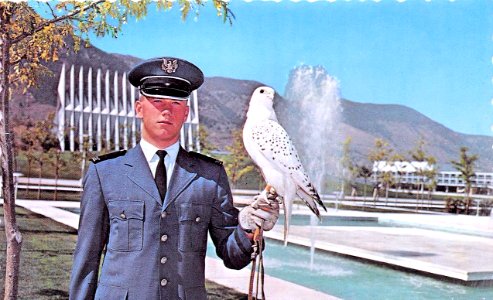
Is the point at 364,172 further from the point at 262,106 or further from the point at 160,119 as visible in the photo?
the point at 160,119

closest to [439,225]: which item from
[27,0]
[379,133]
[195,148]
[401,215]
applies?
[401,215]

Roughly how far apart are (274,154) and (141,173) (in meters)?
0.46

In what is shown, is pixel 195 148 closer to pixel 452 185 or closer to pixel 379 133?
pixel 379 133

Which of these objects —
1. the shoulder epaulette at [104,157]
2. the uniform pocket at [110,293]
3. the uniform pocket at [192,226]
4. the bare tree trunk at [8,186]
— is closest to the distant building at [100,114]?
the bare tree trunk at [8,186]

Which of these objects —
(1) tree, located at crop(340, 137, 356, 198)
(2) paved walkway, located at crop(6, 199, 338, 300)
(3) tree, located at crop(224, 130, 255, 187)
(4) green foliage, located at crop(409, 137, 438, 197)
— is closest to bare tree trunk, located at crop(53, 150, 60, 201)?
(2) paved walkway, located at crop(6, 199, 338, 300)

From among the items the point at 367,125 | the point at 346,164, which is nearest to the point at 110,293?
the point at 367,125

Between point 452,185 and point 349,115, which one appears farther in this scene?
point 452,185

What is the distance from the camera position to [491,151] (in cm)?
434

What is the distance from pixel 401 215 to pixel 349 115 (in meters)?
2.25

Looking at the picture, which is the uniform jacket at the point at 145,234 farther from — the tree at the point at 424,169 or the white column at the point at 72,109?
the tree at the point at 424,169

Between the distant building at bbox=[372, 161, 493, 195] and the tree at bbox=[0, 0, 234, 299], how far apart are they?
8.76ft

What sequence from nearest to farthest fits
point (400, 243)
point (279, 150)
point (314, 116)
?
point (279, 150) < point (314, 116) < point (400, 243)

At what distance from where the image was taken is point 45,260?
371 centimetres

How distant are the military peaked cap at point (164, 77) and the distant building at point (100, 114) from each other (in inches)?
50.4
